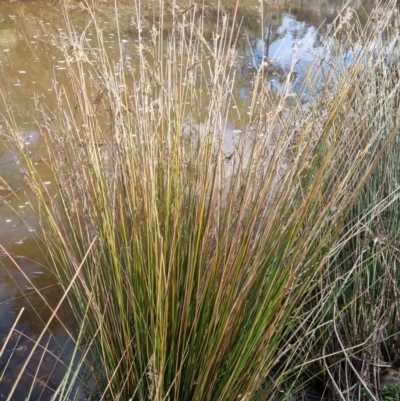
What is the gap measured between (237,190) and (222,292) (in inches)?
13.8

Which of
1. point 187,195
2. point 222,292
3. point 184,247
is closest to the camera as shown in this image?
point 222,292

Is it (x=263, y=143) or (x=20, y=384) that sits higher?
(x=263, y=143)

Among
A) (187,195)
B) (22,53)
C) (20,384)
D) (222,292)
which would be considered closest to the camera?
(222,292)

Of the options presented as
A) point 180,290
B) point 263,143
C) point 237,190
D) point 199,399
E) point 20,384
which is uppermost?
point 263,143

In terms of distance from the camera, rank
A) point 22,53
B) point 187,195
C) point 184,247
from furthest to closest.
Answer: point 22,53, point 187,195, point 184,247

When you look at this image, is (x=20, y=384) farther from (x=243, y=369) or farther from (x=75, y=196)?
(x=243, y=369)

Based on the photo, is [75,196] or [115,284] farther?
[75,196]

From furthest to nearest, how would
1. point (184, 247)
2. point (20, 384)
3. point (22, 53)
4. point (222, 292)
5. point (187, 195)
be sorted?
1. point (22, 53)
2. point (20, 384)
3. point (187, 195)
4. point (184, 247)
5. point (222, 292)

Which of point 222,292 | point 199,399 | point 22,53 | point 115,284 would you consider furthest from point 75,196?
point 22,53

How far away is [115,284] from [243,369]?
0.49m

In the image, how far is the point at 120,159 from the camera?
4.97 ft

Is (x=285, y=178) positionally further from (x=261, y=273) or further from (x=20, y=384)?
(x=20, y=384)

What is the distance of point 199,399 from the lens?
1465mm

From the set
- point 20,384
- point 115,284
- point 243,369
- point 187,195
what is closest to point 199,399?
point 243,369
